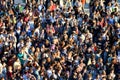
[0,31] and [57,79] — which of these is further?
[0,31]

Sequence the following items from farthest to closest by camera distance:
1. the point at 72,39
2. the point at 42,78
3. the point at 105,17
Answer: the point at 105,17, the point at 72,39, the point at 42,78

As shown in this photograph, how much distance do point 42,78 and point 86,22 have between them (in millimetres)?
5330

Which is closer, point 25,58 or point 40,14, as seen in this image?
point 25,58

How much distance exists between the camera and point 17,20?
3077cm

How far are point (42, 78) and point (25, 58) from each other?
139 cm

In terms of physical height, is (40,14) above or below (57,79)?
above

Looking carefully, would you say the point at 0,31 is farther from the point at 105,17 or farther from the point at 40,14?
the point at 105,17

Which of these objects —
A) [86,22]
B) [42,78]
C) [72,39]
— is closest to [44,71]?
[42,78]

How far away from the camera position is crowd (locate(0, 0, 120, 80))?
2742 cm

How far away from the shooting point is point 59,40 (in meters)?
29.4

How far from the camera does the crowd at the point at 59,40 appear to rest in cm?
2742

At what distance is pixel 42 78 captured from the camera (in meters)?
27.2

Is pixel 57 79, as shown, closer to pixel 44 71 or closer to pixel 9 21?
pixel 44 71

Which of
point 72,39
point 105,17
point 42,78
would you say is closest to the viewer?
point 42,78
